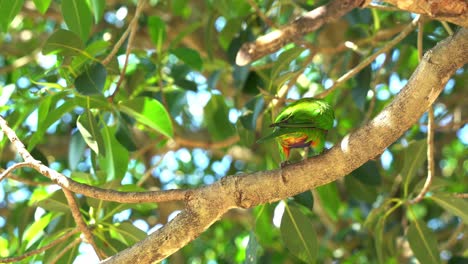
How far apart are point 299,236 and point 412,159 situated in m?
0.59

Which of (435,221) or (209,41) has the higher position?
(209,41)

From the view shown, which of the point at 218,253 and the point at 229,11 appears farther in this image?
the point at 218,253

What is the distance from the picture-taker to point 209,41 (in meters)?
3.06

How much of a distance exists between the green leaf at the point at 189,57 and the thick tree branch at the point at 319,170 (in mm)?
1131

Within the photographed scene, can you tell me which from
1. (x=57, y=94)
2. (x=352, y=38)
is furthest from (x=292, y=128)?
(x=352, y=38)

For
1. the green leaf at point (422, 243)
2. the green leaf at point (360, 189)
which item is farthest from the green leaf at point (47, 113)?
A: the green leaf at point (422, 243)

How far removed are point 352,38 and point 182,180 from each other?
5.28 ft

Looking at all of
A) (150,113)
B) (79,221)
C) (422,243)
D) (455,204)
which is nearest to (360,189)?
(422,243)


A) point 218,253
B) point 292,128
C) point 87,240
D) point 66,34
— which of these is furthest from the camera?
point 218,253

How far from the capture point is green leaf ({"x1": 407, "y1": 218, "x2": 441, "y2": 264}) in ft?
7.64

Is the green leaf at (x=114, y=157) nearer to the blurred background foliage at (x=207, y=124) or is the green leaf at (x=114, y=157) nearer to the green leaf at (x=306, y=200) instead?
the blurred background foliage at (x=207, y=124)

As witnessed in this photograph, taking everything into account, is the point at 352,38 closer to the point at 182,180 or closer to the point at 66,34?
the point at 182,180

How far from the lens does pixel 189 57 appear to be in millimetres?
2721

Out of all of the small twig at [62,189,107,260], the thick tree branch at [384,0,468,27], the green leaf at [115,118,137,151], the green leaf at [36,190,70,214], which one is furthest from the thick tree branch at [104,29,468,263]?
the green leaf at [115,118,137,151]
